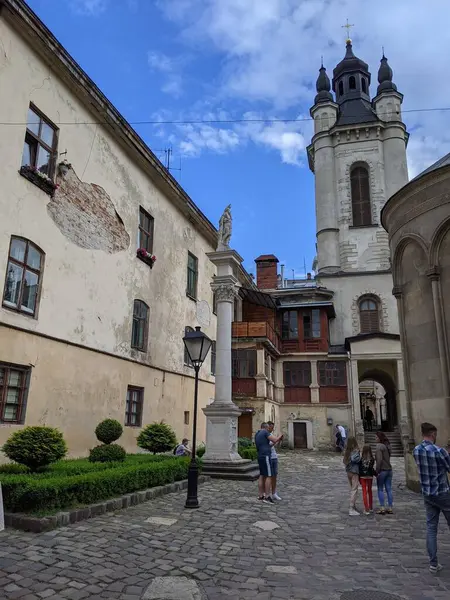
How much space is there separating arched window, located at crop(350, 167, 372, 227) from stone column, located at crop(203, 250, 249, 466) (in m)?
24.3

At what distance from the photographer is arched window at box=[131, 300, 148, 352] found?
18139mm

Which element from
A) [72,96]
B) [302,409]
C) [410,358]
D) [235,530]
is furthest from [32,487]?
[302,409]

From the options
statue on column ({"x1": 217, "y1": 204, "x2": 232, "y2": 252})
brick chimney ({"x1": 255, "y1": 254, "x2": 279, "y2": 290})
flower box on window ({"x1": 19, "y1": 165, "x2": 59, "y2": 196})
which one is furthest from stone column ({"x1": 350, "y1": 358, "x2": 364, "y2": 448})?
flower box on window ({"x1": 19, "y1": 165, "x2": 59, "y2": 196})

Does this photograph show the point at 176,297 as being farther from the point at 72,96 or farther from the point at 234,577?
the point at 234,577

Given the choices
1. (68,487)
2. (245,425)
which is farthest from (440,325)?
(245,425)

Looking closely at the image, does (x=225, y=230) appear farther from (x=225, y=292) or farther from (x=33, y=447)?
(x=33, y=447)

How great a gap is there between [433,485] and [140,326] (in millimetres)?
14262

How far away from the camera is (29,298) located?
12.7 metres

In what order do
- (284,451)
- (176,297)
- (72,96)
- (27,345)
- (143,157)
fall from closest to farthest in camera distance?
(27,345)
(72,96)
(143,157)
(176,297)
(284,451)

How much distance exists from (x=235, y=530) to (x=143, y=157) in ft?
50.5

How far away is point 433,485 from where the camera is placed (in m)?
5.83

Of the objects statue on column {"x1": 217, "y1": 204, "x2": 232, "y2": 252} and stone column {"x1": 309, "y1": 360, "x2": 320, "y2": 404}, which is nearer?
statue on column {"x1": 217, "y1": 204, "x2": 232, "y2": 252}

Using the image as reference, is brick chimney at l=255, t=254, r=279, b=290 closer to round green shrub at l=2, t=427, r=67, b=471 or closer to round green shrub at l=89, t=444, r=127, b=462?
round green shrub at l=89, t=444, r=127, b=462

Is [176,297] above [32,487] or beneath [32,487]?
above
